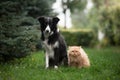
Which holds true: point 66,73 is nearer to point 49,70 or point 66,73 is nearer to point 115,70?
point 49,70

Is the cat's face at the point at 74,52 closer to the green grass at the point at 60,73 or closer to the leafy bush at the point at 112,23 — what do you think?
the green grass at the point at 60,73

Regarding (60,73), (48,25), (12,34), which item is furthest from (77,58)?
(12,34)

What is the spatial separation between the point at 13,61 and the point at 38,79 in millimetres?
3976

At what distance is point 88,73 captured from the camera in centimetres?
1097

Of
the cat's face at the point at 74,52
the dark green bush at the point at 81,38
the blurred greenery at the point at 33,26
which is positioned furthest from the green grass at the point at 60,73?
the dark green bush at the point at 81,38

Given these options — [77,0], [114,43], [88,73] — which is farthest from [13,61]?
[114,43]

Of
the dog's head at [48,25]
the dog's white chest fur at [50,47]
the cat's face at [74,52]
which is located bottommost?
the cat's face at [74,52]

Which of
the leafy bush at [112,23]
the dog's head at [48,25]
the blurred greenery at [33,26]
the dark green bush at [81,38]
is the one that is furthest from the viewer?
the leafy bush at [112,23]

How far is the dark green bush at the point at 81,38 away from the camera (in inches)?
1213

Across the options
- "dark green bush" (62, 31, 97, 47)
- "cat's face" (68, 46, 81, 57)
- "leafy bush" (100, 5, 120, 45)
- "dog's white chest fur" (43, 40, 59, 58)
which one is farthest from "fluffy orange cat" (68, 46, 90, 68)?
"leafy bush" (100, 5, 120, 45)

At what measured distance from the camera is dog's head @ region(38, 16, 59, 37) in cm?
1133

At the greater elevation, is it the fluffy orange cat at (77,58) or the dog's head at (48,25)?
the dog's head at (48,25)

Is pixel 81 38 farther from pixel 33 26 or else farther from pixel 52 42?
pixel 52 42

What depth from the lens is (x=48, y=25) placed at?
37.2 ft
